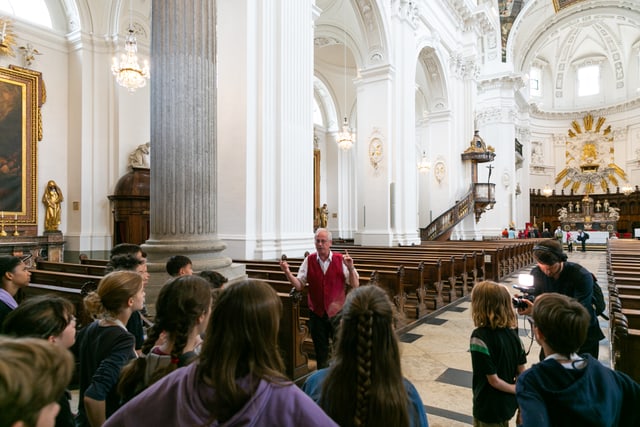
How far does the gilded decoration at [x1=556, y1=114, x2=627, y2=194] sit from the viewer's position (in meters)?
31.5

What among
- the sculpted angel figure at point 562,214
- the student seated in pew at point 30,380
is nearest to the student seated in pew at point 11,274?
the student seated in pew at point 30,380

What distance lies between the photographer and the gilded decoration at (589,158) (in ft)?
103

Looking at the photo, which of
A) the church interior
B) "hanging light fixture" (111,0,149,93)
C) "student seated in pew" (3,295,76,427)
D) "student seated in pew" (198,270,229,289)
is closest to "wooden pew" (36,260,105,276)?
the church interior

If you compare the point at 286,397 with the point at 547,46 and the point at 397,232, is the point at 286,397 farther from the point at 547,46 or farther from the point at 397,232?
the point at 547,46

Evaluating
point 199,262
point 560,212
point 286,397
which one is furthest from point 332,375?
point 560,212

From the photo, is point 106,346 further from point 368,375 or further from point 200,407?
point 368,375

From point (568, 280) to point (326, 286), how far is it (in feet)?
6.28

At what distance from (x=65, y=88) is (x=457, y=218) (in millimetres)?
14697

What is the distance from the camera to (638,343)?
266 centimetres

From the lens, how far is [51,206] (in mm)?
10930

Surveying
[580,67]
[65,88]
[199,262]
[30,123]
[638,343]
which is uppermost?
[580,67]

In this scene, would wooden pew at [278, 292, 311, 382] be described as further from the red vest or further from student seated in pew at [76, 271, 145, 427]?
student seated in pew at [76, 271, 145, 427]

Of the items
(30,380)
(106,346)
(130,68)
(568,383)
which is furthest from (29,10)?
(568,383)

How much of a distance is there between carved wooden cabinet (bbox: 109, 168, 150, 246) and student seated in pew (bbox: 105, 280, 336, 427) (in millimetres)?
11208
